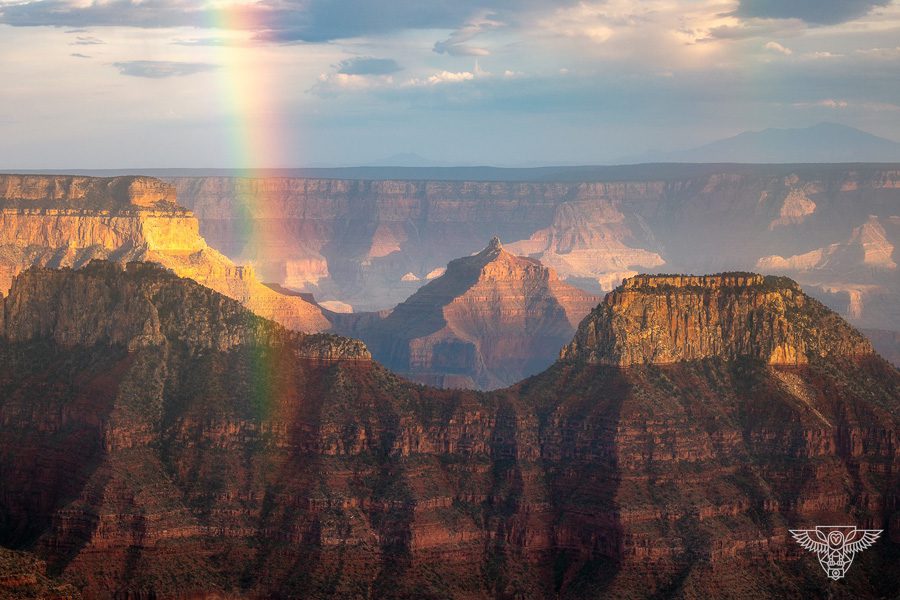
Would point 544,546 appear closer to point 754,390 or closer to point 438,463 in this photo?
point 438,463

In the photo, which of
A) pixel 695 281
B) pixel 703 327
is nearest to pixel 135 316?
pixel 703 327

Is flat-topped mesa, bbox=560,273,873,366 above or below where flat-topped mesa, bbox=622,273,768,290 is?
below

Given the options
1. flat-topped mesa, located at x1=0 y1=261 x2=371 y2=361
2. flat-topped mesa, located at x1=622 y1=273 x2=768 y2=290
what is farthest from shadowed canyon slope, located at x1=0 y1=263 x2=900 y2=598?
flat-topped mesa, located at x1=622 y1=273 x2=768 y2=290

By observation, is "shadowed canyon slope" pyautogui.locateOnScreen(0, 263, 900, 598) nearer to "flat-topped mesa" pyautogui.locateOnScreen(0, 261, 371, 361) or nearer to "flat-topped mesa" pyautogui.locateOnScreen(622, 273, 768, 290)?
"flat-topped mesa" pyautogui.locateOnScreen(0, 261, 371, 361)

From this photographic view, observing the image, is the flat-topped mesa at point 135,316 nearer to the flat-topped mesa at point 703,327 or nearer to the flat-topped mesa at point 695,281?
the flat-topped mesa at point 703,327

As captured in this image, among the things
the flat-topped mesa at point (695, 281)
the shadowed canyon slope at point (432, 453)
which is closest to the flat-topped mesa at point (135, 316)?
the shadowed canyon slope at point (432, 453)

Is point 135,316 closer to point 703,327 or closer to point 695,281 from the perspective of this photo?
point 703,327
